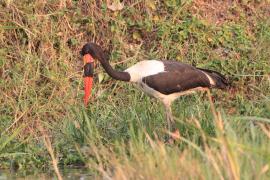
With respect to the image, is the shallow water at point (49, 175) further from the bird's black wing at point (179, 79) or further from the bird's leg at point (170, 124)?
the bird's black wing at point (179, 79)

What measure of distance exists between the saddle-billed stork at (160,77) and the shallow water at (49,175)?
1361 millimetres

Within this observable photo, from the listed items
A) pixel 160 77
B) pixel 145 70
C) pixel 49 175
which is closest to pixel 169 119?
pixel 160 77

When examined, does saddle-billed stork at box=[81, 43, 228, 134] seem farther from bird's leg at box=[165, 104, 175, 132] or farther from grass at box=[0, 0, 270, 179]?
grass at box=[0, 0, 270, 179]

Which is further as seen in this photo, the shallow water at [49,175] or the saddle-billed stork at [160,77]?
the saddle-billed stork at [160,77]

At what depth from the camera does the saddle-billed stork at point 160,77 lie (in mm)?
8062

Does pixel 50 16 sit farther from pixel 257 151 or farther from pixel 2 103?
pixel 257 151

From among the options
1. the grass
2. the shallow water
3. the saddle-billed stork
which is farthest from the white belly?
the shallow water

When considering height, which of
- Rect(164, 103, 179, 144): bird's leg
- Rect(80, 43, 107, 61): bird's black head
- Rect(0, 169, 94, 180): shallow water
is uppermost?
Rect(80, 43, 107, 61): bird's black head

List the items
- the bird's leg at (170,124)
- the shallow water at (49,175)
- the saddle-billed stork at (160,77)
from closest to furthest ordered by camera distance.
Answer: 1. the shallow water at (49,175)
2. the bird's leg at (170,124)
3. the saddle-billed stork at (160,77)

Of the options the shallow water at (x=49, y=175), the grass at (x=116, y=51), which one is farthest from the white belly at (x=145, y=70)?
the shallow water at (x=49, y=175)

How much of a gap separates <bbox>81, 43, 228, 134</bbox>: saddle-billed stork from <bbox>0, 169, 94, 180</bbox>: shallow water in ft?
4.46

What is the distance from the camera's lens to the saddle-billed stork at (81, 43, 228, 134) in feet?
26.5

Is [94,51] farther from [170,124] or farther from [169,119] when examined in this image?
[170,124]

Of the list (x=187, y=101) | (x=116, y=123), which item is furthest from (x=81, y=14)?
(x=116, y=123)
